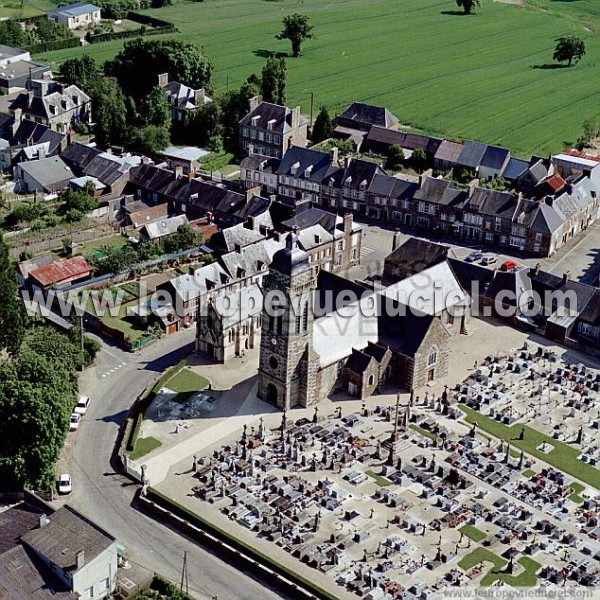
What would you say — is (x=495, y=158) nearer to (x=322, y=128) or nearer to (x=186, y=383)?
(x=322, y=128)

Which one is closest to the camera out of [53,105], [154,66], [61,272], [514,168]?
[61,272]

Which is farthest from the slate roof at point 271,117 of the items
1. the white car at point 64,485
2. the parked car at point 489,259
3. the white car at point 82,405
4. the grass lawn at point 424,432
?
the white car at point 64,485

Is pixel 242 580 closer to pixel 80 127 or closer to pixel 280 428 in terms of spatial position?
pixel 280 428

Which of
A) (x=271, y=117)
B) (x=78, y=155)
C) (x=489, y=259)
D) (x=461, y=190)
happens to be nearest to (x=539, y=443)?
(x=489, y=259)

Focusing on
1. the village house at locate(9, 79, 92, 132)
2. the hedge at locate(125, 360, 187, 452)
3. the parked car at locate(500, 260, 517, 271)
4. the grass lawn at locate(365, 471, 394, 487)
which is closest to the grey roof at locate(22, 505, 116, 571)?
the hedge at locate(125, 360, 187, 452)

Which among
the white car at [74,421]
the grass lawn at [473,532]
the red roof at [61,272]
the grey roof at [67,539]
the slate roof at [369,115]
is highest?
the slate roof at [369,115]

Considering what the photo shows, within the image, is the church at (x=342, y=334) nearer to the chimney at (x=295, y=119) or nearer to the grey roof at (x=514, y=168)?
the grey roof at (x=514, y=168)
